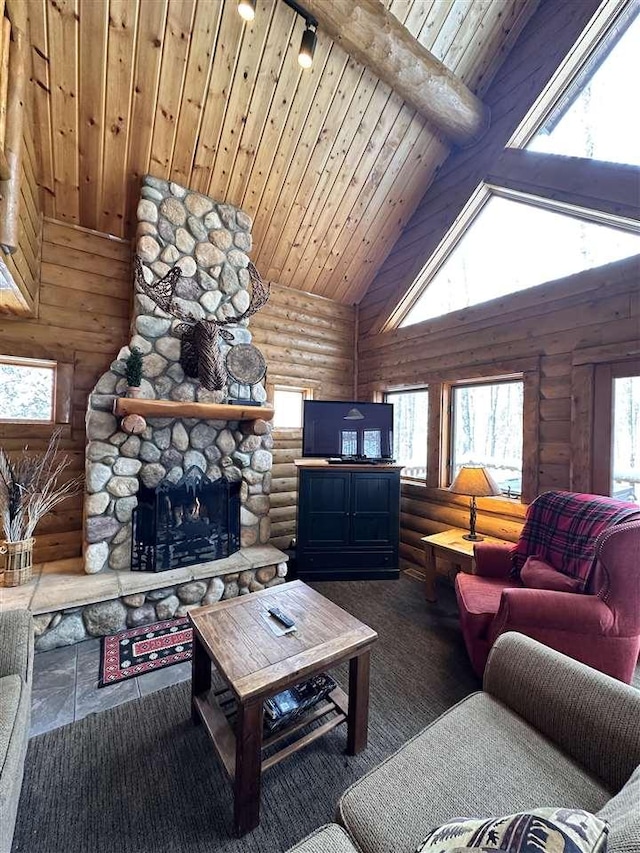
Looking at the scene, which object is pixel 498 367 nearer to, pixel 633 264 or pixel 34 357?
pixel 633 264

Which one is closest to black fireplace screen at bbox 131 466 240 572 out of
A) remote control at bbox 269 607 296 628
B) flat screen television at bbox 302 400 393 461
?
flat screen television at bbox 302 400 393 461

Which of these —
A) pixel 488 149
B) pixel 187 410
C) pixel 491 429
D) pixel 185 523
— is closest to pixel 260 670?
pixel 185 523

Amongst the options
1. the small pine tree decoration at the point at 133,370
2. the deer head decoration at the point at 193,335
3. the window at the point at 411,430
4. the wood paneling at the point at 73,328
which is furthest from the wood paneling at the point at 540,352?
the wood paneling at the point at 73,328

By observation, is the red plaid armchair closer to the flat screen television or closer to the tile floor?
the flat screen television

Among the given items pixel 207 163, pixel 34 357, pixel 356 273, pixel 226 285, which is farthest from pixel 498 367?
pixel 34 357

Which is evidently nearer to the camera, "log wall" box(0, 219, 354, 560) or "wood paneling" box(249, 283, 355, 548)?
"log wall" box(0, 219, 354, 560)

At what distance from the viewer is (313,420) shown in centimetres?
389

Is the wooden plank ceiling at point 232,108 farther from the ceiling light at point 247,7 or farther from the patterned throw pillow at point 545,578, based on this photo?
the patterned throw pillow at point 545,578

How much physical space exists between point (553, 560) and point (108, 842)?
8.52ft

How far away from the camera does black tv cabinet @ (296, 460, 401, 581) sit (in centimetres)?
362

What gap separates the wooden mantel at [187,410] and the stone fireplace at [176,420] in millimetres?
13

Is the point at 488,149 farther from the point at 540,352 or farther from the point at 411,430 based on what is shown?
the point at 411,430

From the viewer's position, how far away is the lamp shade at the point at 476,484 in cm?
292

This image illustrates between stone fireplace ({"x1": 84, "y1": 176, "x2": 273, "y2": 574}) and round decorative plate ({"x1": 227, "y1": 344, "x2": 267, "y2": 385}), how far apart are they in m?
0.09
